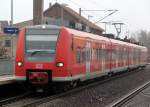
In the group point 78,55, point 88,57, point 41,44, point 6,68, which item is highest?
point 41,44

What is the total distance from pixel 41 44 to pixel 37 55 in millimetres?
→ 473

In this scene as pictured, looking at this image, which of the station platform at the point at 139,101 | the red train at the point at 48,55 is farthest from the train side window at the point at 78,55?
the station platform at the point at 139,101

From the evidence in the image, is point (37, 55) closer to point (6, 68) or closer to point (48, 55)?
point (48, 55)

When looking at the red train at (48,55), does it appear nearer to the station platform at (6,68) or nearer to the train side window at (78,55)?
the train side window at (78,55)

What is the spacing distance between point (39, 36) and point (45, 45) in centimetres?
53

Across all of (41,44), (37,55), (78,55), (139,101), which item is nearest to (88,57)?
(78,55)

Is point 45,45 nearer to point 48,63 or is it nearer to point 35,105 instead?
point 48,63

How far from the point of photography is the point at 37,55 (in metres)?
18.6

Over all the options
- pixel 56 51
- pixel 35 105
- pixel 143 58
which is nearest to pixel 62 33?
pixel 56 51

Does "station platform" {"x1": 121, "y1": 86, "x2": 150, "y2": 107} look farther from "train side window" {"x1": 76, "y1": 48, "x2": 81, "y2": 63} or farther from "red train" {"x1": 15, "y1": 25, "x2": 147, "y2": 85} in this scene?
"train side window" {"x1": 76, "y1": 48, "x2": 81, "y2": 63}

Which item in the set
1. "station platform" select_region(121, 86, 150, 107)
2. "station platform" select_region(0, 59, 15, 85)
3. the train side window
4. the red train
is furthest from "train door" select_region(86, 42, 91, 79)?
"station platform" select_region(0, 59, 15, 85)

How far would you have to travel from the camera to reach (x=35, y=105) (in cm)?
1556

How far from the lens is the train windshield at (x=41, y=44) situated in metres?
18.5

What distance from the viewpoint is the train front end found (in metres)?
18.2
